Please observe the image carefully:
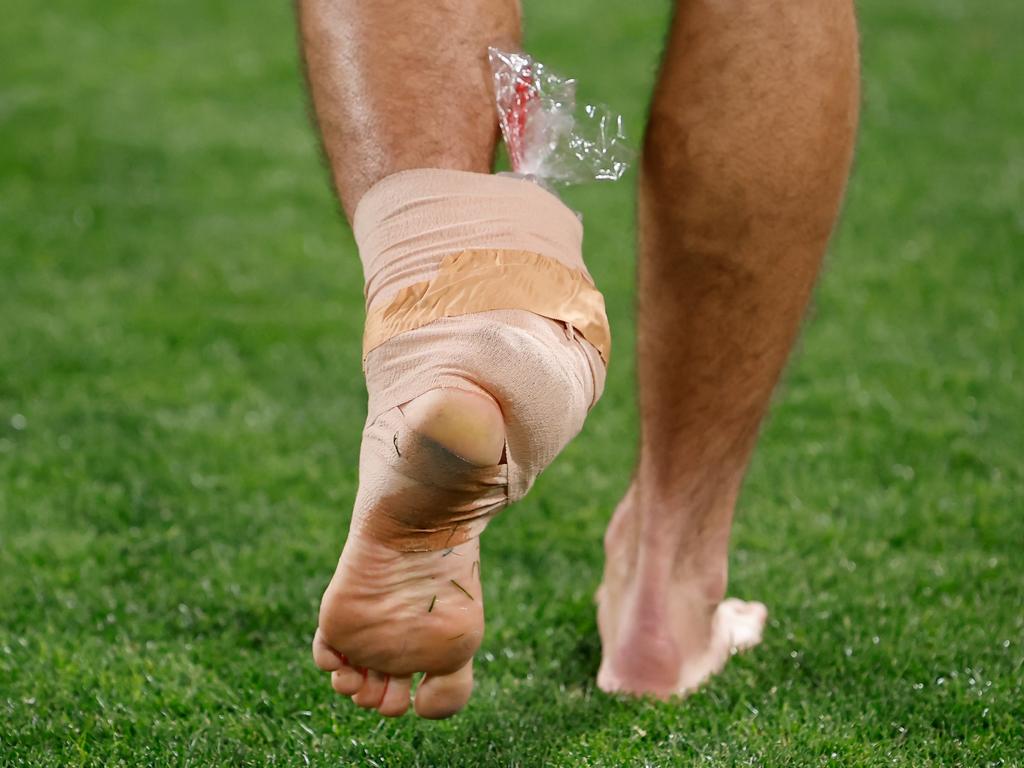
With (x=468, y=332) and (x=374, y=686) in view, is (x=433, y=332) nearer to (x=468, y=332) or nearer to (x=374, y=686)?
(x=468, y=332)

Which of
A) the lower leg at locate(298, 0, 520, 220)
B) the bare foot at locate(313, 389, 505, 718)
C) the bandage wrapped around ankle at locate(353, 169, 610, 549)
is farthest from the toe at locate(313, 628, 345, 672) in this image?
the lower leg at locate(298, 0, 520, 220)

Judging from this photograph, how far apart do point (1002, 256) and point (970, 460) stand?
1.11 meters

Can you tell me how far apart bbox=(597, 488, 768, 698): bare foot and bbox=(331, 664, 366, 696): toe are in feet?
1.48

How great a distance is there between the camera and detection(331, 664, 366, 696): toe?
1221 millimetres

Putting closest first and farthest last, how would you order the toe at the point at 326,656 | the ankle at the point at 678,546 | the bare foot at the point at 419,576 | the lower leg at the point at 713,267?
1. the bare foot at the point at 419,576
2. the toe at the point at 326,656
3. the lower leg at the point at 713,267
4. the ankle at the point at 678,546

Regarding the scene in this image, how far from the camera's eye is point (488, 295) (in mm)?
1173

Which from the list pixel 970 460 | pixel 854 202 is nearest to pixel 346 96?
pixel 970 460

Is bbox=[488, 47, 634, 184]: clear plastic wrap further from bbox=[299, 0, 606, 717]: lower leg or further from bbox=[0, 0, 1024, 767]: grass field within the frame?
bbox=[0, 0, 1024, 767]: grass field

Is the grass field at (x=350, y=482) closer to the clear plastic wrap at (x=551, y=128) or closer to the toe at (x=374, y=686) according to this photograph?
the toe at (x=374, y=686)

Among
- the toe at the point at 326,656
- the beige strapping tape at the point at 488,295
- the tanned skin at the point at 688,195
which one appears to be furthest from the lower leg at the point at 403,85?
the toe at the point at 326,656

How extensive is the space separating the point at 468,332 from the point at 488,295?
0.04 metres

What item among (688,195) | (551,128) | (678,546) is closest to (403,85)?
(551,128)

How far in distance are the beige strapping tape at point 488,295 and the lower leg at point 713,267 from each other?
28 centimetres

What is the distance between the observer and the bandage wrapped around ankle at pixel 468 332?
1.13 m
